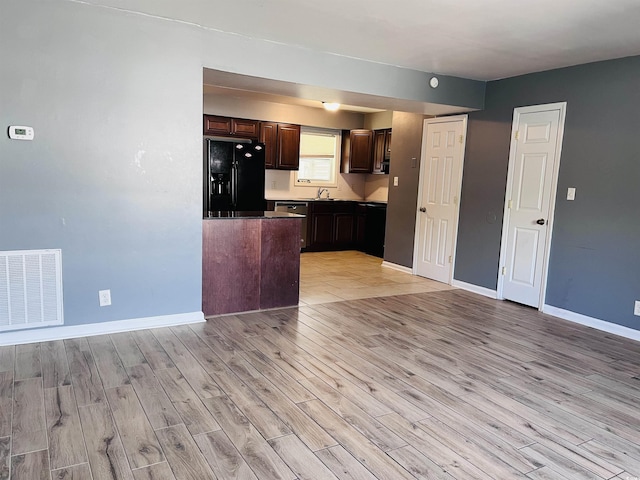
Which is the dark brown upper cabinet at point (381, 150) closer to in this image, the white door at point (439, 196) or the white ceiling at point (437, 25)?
the white door at point (439, 196)

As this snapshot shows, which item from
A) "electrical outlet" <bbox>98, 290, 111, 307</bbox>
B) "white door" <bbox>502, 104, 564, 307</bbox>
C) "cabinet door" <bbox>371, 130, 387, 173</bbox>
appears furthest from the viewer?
"cabinet door" <bbox>371, 130, 387, 173</bbox>

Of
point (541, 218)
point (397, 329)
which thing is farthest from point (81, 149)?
point (541, 218)

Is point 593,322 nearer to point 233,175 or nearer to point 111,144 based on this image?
point 111,144

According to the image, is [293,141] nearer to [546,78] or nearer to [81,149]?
[546,78]

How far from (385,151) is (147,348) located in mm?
5554

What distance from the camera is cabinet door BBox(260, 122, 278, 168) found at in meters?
7.23

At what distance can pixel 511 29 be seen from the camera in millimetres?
3268

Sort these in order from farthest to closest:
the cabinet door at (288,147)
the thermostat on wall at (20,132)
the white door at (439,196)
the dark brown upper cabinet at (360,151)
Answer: the dark brown upper cabinet at (360,151)
the cabinet door at (288,147)
the white door at (439,196)
the thermostat on wall at (20,132)

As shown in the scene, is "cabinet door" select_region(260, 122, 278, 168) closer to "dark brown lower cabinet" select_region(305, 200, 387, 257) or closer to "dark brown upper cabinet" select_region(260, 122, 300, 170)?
"dark brown upper cabinet" select_region(260, 122, 300, 170)

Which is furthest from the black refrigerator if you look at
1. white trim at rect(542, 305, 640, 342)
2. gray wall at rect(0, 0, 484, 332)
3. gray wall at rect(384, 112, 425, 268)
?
white trim at rect(542, 305, 640, 342)

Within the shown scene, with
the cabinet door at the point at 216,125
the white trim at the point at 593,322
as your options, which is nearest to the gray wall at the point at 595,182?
the white trim at the point at 593,322

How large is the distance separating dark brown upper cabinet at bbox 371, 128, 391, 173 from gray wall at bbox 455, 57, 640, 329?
9.05 ft

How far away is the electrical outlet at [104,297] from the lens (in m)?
3.43

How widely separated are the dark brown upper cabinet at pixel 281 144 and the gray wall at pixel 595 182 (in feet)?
11.7
